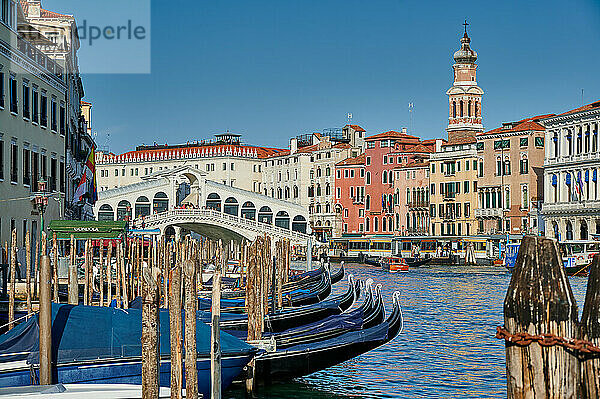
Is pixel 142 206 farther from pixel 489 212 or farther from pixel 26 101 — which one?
pixel 26 101

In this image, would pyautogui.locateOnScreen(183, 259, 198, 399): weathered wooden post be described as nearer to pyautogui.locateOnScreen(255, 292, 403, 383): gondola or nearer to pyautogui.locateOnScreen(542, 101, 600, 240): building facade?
pyautogui.locateOnScreen(255, 292, 403, 383): gondola

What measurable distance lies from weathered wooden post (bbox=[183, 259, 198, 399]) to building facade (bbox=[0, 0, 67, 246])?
27.2 ft

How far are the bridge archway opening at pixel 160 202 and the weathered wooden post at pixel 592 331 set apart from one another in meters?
42.4

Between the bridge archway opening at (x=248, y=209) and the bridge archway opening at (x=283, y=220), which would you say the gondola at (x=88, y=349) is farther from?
the bridge archway opening at (x=248, y=209)

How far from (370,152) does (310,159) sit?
494 centimetres

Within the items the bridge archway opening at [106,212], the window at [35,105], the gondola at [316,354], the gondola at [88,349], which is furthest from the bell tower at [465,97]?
the gondola at [88,349]

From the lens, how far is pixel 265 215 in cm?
4675

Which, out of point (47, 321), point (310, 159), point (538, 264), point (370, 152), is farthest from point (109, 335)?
point (310, 159)

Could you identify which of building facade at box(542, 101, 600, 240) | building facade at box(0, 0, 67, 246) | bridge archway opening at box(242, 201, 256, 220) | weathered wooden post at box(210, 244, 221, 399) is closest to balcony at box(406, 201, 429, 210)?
bridge archway opening at box(242, 201, 256, 220)

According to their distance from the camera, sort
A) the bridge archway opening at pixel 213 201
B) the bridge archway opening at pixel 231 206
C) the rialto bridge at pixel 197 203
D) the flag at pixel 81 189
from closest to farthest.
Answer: the flag at pixel 81 189
the rialto bridge at pixel 197 203
the bridge archway opening at pixel 231 206
the bridge archway opening at pixel 213 201

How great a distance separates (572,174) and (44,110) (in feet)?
75.3

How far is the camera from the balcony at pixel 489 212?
129 ft

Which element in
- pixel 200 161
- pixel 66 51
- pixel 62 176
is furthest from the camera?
pixel 200 161

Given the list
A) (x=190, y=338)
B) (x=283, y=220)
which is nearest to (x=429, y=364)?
(x=190, y=338)
